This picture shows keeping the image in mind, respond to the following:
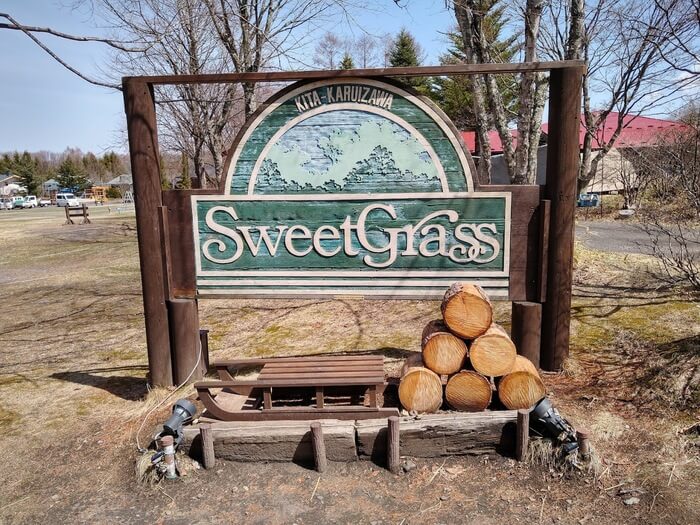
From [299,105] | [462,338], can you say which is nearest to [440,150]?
[299,105]

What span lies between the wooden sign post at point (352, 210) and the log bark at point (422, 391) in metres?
0.79

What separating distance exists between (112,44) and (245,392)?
10.2ft

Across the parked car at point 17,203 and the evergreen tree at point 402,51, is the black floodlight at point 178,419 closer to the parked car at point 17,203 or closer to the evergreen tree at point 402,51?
the evergreen tree at point 402,51

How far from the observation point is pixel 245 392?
12.6 ft

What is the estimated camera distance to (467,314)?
11.6 ft

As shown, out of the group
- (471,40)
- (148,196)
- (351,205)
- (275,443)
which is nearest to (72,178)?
(471,40)

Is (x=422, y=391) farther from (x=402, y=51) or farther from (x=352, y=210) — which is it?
(x=402, y=51)

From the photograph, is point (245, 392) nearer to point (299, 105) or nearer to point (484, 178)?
point (299, 105)

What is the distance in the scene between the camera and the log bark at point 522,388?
3.46 metres

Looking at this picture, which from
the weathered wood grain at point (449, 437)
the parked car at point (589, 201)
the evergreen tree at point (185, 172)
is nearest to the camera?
the weathered wood grain at point (449, 437)

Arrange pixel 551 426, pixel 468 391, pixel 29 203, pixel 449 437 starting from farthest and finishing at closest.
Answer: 1. pixel 29 203
2. pixel 468 391
3. pixel 449 437
4. pixel 551 426

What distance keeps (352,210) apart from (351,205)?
0.14 ft

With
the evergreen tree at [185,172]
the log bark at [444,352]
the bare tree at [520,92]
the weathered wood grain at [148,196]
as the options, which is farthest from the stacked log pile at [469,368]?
the evergreen tree at [185,172]

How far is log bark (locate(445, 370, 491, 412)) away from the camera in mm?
3488
